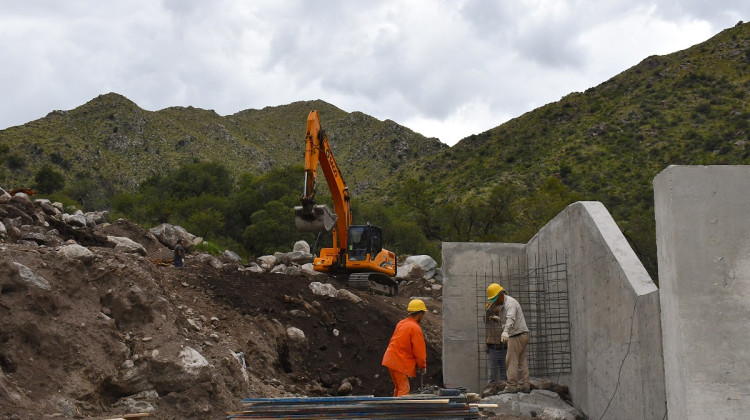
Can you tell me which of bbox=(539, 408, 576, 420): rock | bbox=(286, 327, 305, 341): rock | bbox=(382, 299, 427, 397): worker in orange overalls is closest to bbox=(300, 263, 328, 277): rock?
bbox=(286, 327, 305, 341): rock

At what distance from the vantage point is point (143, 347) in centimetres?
945

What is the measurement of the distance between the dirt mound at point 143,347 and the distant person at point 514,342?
3.63 meters

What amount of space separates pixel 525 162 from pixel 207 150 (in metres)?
28.7

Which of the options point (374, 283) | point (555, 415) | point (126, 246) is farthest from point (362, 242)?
point (555, 415)

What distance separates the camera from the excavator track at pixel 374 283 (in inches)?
768

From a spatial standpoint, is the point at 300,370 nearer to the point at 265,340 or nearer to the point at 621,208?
the point at 265,340

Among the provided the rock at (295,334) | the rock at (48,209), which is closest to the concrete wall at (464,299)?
the rock at (295,334)

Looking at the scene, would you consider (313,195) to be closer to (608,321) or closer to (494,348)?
(494,348)

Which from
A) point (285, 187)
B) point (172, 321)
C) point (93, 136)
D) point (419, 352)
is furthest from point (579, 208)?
point (93, 136)

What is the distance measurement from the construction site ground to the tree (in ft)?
108

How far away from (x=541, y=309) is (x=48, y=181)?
131ft

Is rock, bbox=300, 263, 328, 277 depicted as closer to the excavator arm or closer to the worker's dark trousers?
the excavator arm

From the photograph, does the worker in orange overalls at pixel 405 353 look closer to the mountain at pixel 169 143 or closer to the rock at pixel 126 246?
the rock at pixel 126 246

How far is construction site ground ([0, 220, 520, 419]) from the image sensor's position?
849 cm
